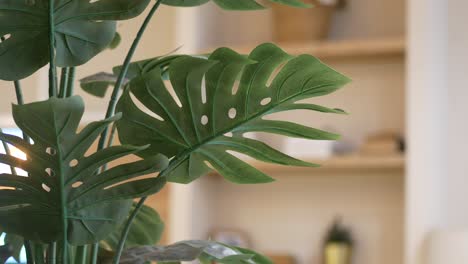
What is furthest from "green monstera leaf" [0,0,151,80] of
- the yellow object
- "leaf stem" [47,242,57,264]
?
the yellow object

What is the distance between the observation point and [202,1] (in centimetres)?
127

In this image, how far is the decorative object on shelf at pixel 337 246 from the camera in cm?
384

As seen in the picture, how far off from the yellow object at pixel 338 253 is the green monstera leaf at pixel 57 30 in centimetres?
281

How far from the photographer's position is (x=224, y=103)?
1.22 meters

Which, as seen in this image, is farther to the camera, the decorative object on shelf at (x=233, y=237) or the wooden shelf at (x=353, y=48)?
the decorative object on shelf at (x=233, y=237)

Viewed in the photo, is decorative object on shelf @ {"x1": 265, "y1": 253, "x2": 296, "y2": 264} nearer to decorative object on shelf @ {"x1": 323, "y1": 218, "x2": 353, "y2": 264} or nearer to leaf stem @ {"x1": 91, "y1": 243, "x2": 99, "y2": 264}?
decorative object on shelf @ {"x1": 323, "y1": 218, "x2": 353, "y2": 264}

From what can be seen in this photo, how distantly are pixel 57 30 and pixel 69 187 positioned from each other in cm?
21

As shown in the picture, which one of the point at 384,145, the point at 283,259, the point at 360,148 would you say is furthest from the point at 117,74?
the point at 283,259

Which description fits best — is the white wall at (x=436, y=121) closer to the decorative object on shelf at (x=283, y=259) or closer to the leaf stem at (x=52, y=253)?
the decorative object on shelf at (x=283, y=259)

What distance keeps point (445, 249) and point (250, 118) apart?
7.90 feet

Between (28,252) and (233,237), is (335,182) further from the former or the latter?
(28,252)

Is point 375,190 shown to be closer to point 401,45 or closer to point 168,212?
point 401,45

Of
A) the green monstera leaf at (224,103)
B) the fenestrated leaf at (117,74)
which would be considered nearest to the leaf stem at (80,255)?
the green monstera leaf at (224,103)

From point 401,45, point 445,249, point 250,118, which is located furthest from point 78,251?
point 401,45
